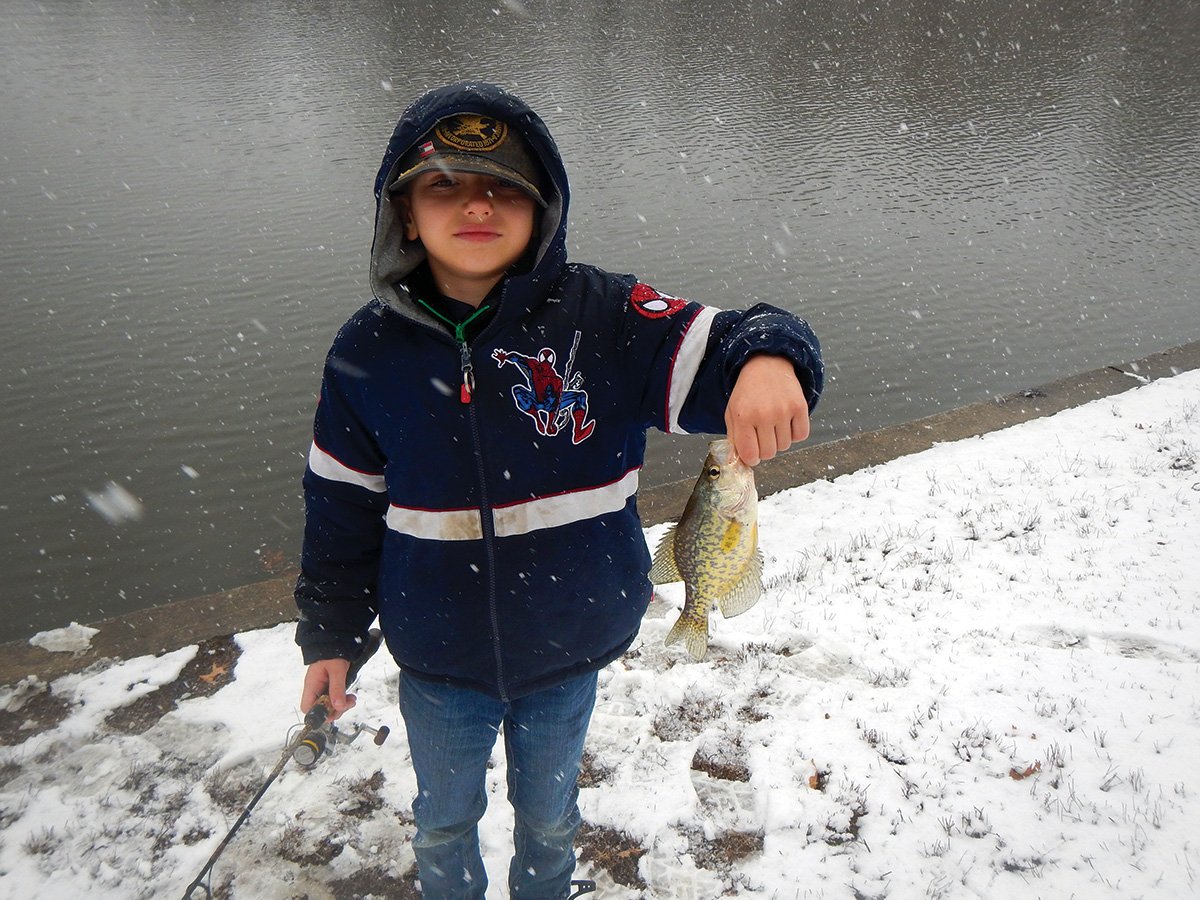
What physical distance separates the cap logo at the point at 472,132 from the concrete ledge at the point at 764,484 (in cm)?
347

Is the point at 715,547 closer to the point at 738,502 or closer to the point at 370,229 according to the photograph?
the point at 738,502

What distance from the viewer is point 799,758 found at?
341 centimetres

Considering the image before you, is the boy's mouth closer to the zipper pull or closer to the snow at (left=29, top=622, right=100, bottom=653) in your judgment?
the zipper pull

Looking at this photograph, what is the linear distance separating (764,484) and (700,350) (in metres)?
4.47

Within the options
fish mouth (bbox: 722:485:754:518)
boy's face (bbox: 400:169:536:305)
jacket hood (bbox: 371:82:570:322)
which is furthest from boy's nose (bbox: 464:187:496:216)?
fish mouth (bbox: 722:485:754:518)

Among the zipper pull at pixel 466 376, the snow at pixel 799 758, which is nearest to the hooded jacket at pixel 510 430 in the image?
the zipper pull at pixel 466 376

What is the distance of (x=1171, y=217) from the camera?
13594 mm

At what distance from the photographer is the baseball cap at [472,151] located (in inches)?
72.0

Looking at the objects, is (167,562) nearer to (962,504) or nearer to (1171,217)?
(962,504)

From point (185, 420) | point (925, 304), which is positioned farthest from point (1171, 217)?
point (185, 420)

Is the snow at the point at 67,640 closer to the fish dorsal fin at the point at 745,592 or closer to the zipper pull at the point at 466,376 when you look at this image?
the zipper pull at the point at 466,376

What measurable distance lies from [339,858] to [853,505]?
408 cm

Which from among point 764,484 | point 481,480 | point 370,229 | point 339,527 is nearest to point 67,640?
point 339,527

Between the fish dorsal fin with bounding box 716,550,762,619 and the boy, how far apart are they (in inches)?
9.3
